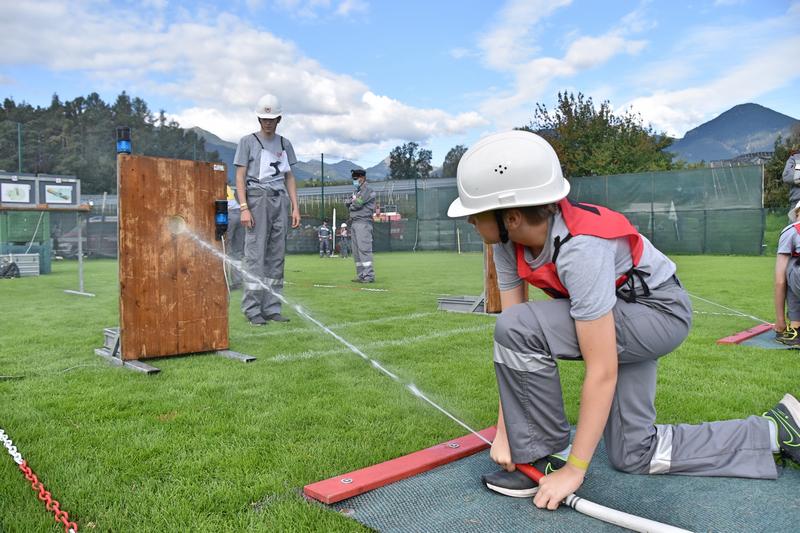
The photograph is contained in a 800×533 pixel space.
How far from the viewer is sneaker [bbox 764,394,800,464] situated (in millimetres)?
2633

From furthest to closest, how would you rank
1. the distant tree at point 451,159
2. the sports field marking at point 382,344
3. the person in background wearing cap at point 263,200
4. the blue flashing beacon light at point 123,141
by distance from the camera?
the distant tree at point 451,159 → the person in background wearing cap at point 263,200 → the sports field marking at point 382,344 → the blue flashing beacon light at point 123,141

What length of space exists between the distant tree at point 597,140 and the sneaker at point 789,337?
31510 mm

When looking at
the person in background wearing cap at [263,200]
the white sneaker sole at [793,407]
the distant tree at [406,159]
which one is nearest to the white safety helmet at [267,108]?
the person in background wearing cap at [263,200]

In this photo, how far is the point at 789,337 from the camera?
5602 millimetres

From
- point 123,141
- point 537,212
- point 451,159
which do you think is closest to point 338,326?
point 123,141

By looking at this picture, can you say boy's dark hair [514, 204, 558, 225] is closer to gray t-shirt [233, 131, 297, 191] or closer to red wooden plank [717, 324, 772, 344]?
red wooden plank [717, 324, 772, 344]

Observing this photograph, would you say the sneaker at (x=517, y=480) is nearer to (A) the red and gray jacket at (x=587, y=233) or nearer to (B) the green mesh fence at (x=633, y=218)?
(A) the red and gray jacket at (x=587, y=233)

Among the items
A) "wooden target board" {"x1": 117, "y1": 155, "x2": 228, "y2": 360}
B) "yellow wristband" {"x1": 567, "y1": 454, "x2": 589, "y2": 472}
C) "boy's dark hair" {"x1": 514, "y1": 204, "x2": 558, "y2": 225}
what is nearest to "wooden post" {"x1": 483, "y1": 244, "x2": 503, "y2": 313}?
"wooden target board" {"x1": 117, "y1": 155, "x2": 228, "y2": 360}

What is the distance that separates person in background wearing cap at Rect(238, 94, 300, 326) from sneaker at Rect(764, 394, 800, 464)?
17.6ft

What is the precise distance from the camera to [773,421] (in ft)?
8.82

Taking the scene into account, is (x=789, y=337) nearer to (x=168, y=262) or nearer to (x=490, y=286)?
(x=490, y=286)

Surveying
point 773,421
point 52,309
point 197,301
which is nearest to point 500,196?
point 773,421

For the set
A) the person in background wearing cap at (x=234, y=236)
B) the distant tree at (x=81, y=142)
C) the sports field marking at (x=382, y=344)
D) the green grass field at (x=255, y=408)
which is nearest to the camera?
the green grass field at (x=255, y=408)

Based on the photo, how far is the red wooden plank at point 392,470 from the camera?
244cm
